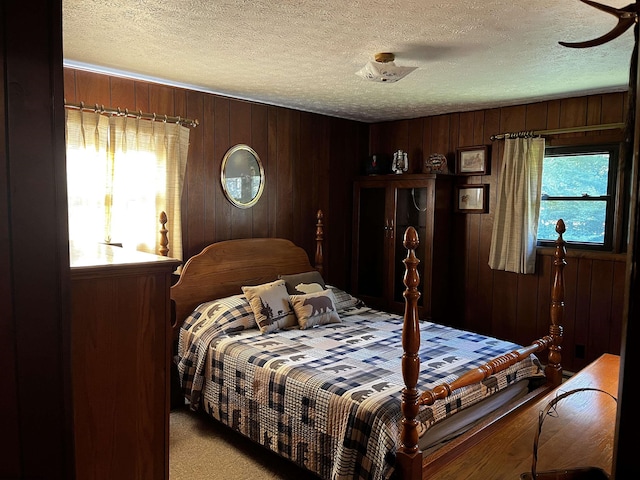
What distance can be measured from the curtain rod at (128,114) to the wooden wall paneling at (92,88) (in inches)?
2.1

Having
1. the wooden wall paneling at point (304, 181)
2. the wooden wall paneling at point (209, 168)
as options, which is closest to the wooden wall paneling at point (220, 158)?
the wooden wall paneling at point (209, 168)

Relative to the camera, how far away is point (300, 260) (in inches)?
175

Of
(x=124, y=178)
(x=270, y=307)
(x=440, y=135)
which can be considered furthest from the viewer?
(x=440, y=135)

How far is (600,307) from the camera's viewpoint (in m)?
3.88

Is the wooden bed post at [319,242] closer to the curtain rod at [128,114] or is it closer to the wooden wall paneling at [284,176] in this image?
the wooden wall paneling at [284,176]

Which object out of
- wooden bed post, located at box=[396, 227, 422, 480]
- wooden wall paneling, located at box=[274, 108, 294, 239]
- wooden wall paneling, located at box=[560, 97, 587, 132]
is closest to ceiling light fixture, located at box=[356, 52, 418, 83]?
wooden bed post, located at box=[396, 227, 422, 480]

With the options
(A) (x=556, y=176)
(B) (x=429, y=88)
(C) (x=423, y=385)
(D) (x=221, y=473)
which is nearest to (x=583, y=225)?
(A) (x=556, y=176)

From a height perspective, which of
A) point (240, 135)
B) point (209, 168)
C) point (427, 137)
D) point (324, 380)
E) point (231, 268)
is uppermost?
point (427, 137)

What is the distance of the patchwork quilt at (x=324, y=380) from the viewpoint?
231 centimetres

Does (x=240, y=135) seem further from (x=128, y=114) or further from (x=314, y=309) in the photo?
(x=314, y=309)

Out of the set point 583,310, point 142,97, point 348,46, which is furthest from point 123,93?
point 583,310

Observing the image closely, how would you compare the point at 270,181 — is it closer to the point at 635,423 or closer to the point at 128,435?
the point at 128,435

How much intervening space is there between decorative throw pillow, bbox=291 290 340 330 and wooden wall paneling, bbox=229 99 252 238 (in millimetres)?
869

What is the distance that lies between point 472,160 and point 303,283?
2.00 metres
